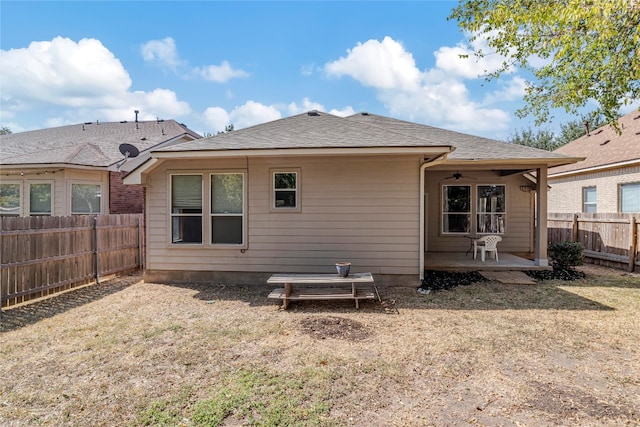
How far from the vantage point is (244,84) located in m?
15.9

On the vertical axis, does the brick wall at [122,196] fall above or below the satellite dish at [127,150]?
below

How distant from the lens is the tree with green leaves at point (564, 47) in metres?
5.85

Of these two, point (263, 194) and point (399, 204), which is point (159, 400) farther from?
point (399, 204)

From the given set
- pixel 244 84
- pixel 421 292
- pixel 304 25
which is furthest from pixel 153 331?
pixel 244 84

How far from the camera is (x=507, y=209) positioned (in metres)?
10.6

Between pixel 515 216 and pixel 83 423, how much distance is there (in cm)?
1116

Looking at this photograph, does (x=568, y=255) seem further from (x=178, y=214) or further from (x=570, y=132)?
(x=570, y=132)

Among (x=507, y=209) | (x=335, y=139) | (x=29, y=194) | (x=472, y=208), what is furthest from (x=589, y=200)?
(x=29, y=194)

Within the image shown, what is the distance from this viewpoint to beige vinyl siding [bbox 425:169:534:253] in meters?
10.6

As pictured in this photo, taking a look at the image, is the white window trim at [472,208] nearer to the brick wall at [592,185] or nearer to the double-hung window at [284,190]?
the brick wall at [592,185]

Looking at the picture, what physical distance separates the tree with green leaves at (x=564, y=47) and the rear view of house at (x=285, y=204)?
5.00 feet

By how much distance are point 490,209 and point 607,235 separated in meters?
3.40

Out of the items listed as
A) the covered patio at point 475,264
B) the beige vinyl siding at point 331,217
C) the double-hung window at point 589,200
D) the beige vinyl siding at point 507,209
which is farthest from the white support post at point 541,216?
the double-hung window at point 589,200

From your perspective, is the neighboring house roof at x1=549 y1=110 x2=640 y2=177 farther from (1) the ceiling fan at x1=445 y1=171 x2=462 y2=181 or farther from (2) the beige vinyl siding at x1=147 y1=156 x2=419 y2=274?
(2) the beige vinyl siding at x1=147 y1=156 x2=419 y2=274
